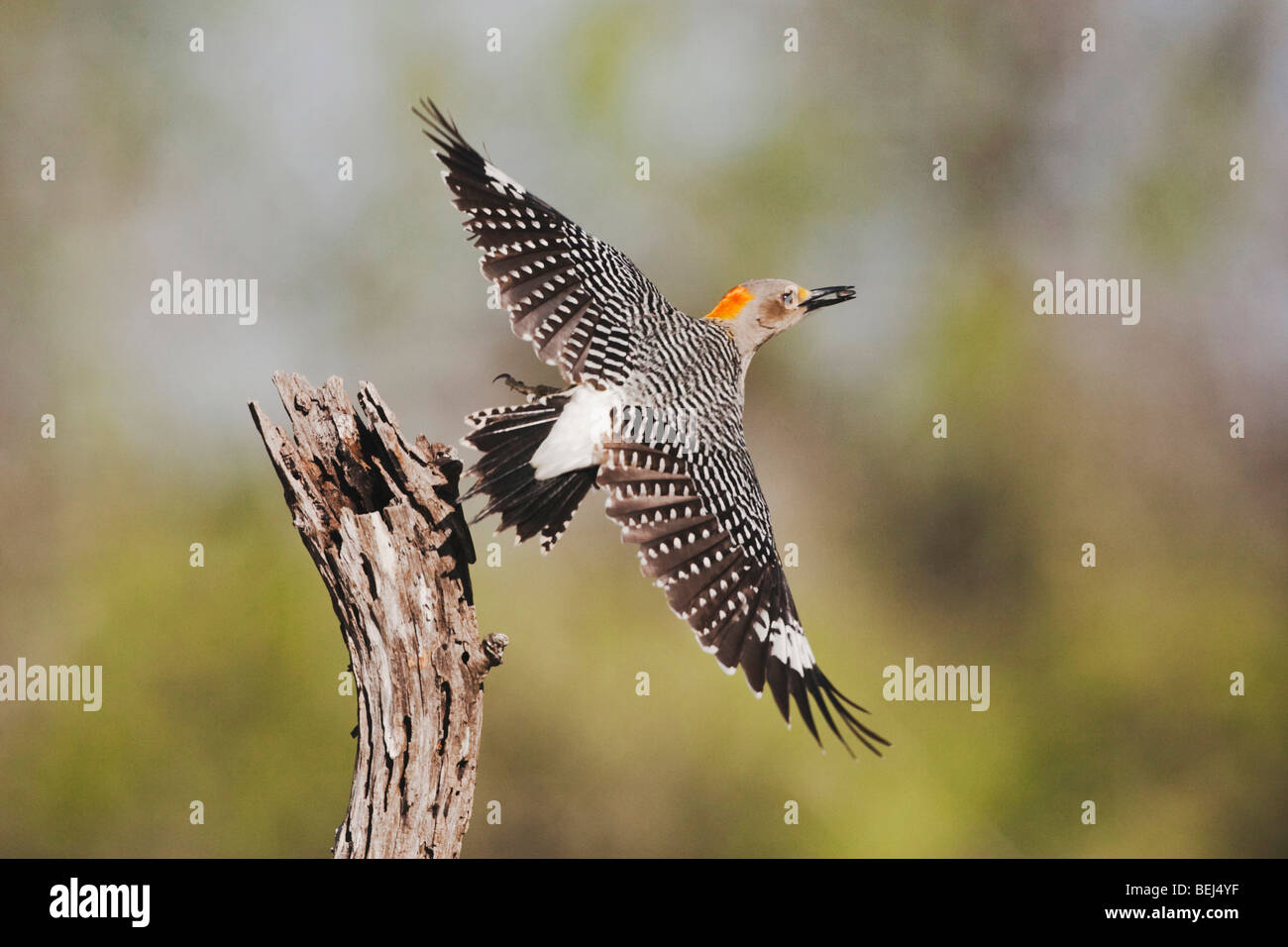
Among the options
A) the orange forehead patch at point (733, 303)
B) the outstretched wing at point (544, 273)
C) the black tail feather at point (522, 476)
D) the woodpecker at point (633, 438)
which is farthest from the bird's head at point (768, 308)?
the black tail feather at point (522, 476)

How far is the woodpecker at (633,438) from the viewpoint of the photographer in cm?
466

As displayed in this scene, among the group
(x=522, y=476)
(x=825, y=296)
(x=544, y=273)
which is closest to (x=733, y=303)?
(x=825, y=296)

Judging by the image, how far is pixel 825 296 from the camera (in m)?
6.16

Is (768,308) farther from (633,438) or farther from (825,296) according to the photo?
(633,438)

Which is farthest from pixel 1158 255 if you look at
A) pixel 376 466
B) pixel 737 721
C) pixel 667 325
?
pixel 376 466

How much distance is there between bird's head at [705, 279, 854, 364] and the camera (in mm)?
6113

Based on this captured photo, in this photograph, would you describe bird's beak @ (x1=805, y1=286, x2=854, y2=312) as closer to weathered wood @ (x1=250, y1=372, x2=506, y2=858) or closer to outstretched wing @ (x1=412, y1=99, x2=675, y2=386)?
outstretched wing @ (x1=412, y1=99, x2=675, y2=386)

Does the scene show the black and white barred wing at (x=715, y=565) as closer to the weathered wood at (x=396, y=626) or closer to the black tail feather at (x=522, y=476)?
the black tail feather at (x=522, y=476)

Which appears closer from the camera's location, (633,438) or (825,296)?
→ (633,438)

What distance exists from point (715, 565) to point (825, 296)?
6.66 ft

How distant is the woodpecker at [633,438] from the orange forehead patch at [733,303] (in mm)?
406

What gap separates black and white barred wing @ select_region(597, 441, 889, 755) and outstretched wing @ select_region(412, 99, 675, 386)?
557 mm

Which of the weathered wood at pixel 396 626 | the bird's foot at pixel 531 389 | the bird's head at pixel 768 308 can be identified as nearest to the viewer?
the weathered wood at pixel 396 626

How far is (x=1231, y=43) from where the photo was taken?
42.9 ft
